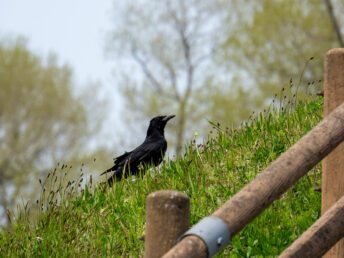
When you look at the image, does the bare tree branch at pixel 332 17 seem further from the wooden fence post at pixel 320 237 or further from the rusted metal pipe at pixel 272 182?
the rusted metal pipe at pixel 272 182

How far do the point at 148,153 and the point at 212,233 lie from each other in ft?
19.7

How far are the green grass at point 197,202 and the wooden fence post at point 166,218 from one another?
232 cm

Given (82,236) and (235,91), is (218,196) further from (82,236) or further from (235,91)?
(235,91)

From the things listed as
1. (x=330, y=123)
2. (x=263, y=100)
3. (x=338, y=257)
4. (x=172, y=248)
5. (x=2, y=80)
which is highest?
(x=2, y=80)

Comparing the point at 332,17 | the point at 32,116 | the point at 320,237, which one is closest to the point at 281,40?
the point at 332,17

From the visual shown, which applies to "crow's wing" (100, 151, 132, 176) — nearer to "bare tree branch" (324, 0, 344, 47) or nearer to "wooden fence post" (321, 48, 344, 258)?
"wooden fence post" (321, 48, 344, 258)

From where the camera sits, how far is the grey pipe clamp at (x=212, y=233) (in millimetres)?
2273

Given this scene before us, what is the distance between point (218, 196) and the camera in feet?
18.0

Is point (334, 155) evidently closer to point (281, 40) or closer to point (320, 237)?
point (320, 237)

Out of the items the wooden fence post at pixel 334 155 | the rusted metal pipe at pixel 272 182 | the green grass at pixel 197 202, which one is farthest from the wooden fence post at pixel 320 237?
the green grass at pixel 197 202

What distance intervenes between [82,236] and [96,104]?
18.9 metres

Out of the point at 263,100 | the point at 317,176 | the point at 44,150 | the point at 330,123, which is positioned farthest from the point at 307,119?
the point at 44,150

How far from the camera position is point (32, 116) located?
23.1m

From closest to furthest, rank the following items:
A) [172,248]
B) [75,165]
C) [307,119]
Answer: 1. [172,248]
2. [307,119]
3. [75,165]
